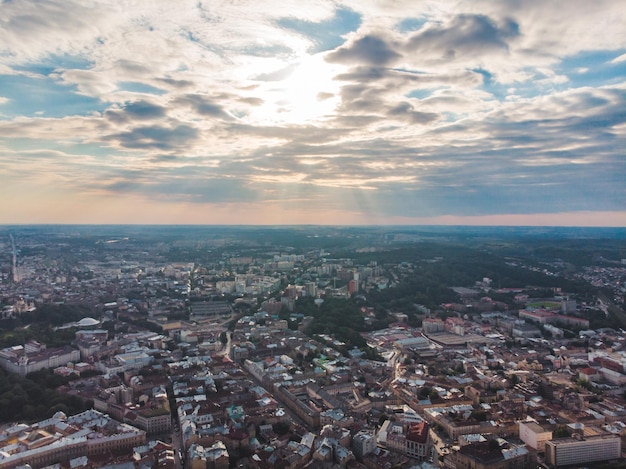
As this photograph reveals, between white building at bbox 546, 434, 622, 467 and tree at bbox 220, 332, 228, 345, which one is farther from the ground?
white building at bbox 546, 434, 622, 467

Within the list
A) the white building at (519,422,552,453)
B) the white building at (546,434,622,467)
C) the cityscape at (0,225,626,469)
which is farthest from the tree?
the white building at (546,434,622,467)

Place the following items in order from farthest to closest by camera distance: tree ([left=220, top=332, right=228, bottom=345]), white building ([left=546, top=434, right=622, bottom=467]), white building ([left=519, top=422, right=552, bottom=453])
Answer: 1. tree ([left=220, top=332, right=228, bottom=345])
2. white building ([left=519, top=422, right=552, bottom=453])
3. white building ([left=546, top=434, right=622, bottom=467])

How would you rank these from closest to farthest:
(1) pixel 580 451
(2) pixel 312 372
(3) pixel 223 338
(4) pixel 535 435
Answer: (1) pixel 580 451 → (4) pixel 535 435 → (2) pixel 312 372 → (3) pixel 223 338

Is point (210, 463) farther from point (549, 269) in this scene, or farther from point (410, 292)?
point (549, 269)

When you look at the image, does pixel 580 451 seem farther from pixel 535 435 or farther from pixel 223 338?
pixel 223 338

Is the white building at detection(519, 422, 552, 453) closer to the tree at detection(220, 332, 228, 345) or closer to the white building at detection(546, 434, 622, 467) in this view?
the white building at detection(546, 434, 622, 467)

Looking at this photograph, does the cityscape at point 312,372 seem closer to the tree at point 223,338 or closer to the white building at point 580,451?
the white building at point 580,451

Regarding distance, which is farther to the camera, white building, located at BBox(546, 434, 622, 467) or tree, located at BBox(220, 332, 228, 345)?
tree, located at BBox(220, 332, 228, 345)

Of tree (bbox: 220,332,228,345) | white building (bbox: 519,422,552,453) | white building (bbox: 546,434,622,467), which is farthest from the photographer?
tree (bbox: 220,332,228,345)

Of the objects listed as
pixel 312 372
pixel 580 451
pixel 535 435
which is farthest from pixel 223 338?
pixel 580 451

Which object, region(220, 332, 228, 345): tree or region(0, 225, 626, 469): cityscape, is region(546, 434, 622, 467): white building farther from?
region(220, 332, 228, 345): tree
